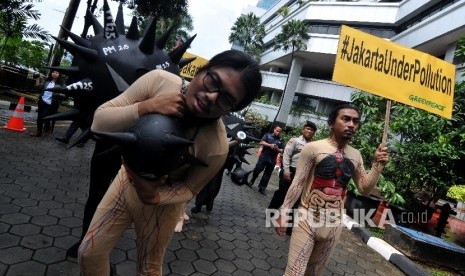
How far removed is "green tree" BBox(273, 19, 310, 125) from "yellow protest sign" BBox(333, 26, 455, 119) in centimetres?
3187

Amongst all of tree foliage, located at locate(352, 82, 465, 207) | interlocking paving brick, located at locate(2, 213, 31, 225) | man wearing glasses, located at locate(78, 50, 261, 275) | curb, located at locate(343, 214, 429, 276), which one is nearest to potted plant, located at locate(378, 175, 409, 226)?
tree foliage, located at locate(352, 82, 465, 207)

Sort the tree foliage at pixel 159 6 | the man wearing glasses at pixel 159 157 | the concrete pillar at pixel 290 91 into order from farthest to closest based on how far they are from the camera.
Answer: the concrete pillar at pixel 290 91
the tree foliage at pixel 159 6
the man wearing glasses at pixel 159 157

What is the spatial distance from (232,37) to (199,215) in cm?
5303

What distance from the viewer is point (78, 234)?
428 centimetres

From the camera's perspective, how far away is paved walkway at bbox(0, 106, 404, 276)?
3.69 metres

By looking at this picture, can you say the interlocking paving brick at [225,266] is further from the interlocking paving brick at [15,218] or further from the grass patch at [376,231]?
the grass patch at [376,231]

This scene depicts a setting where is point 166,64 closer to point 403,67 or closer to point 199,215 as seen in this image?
point 403,67

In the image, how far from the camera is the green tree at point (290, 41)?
120ft

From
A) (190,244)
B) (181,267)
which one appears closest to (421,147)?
(190,244)

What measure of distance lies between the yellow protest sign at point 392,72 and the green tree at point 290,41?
31.9m

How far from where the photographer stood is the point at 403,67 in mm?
4617

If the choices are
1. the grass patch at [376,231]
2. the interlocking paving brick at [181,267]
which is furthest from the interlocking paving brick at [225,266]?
the grass patch at [376,231]

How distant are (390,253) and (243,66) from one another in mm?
5860

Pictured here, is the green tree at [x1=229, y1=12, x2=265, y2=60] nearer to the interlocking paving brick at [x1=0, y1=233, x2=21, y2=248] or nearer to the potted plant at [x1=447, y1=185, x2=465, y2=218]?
the potted plant at [x1=447, y1=185, x2=465, y2=218]
